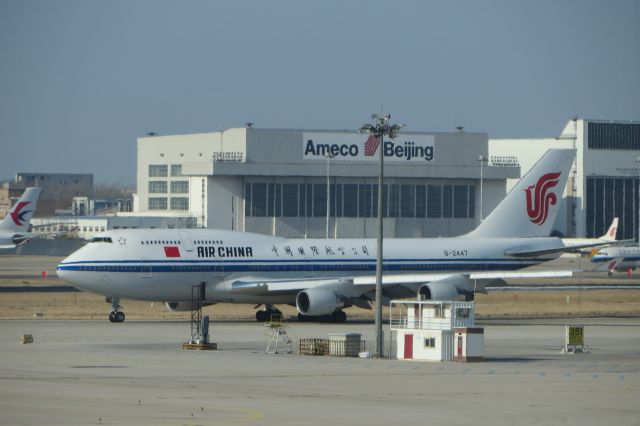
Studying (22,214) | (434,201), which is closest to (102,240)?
(22,214)

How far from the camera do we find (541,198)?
262ft

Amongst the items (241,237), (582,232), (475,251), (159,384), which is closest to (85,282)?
(241,237)

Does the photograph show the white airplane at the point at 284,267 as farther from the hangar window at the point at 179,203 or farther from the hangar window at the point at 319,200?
the hangar window at the point at 179,203

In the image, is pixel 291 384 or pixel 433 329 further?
pixel 433 329

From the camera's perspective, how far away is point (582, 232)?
567ft

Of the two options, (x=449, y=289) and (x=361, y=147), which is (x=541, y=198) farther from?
(x=361, y=147)

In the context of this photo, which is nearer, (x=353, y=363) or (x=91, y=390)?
(x=91, y=390)

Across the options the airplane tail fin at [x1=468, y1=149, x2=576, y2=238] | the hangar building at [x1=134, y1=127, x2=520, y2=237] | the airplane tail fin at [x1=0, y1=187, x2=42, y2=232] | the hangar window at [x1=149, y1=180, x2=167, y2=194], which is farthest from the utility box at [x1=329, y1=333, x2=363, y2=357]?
the hangar window at [x1=149, y1=180, x2=167, y2=194]

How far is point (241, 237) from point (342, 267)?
575cm

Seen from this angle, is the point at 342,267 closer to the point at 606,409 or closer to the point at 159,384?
the point at 159,384

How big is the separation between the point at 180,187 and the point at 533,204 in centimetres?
10091

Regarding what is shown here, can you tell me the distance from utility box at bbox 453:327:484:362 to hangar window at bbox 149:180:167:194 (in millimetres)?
132125

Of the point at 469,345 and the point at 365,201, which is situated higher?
the point at 365,201

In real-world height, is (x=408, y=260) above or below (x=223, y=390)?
above
